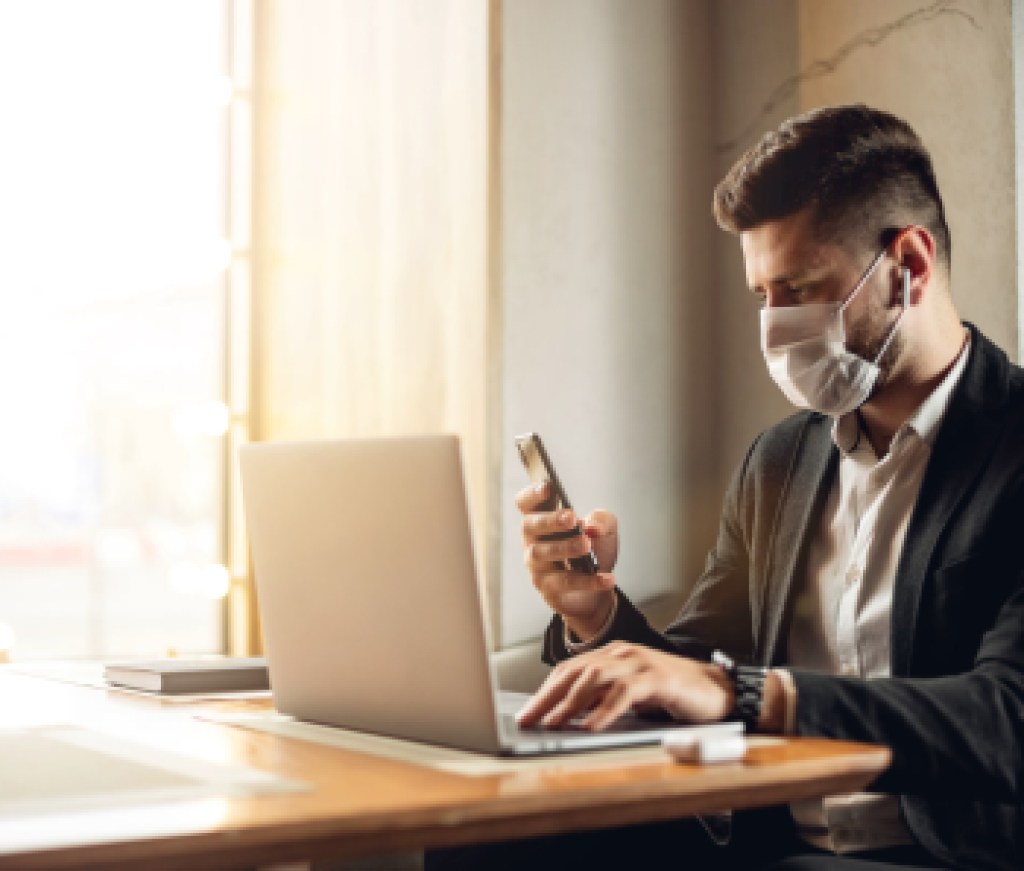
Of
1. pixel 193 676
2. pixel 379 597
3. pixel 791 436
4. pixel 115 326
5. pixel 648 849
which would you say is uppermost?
pixel 115 326

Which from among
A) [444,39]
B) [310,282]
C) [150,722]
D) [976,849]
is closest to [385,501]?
[150,722]

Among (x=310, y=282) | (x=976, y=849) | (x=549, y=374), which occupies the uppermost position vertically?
(x=310, y=282)

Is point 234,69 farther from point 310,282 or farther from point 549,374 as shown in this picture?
point 549,374

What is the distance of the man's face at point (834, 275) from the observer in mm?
1591

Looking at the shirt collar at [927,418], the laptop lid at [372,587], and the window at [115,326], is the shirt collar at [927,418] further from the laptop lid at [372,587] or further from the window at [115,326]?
the window at [115,326]

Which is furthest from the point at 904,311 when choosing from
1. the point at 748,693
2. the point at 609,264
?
the point at 609,264

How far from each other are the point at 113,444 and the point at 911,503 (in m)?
2.18

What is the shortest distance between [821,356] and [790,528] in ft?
0.70

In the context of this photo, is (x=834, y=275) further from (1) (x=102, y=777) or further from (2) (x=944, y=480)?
(1) (x=102, y=777)

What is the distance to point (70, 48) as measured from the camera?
10.5 feet

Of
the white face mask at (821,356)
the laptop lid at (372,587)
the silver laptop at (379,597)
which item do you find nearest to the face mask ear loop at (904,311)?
the white face mask at (821,356)

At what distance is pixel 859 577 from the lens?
1525 mm

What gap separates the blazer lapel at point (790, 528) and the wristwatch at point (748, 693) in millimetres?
505

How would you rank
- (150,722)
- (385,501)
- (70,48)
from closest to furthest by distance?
(385,501), (150,722), (70,48)
